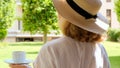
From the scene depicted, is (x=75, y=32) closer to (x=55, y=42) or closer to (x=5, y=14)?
(x=55, y=42)

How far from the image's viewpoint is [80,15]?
938 millimetres

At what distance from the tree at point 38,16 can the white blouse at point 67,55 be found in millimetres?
4268

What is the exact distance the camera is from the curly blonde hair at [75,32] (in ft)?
3.13

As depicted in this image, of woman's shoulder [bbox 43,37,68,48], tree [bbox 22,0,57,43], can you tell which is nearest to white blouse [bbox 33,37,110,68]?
woman's shoulder [bbox 43,37,68,48]

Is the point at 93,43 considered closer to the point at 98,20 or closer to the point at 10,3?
the point at 98,20

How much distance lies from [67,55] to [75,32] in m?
0.07

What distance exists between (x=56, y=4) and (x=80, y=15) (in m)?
0.07

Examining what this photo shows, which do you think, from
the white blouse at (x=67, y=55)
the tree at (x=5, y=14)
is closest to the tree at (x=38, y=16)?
the tree at (x=5, y=14)

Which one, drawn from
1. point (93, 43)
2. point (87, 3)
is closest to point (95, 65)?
point (93, 43)

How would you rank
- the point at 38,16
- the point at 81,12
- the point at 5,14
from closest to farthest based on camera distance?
1. the point at 81,12
2. the point at 38,16
3. the point at 5,14

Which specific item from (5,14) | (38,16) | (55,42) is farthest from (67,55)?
(5,14)

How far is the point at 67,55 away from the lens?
972mm

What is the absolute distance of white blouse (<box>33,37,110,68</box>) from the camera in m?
0.95

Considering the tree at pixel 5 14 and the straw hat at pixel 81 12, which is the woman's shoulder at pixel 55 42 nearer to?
the straw hat at pixel 81 12
